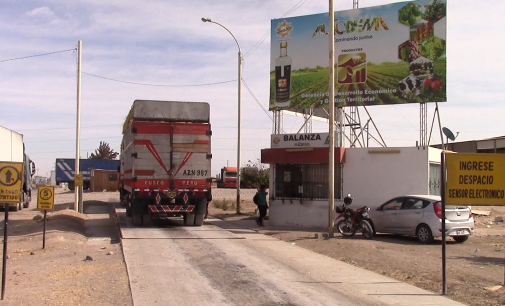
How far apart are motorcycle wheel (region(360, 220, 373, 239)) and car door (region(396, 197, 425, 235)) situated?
0.84 m

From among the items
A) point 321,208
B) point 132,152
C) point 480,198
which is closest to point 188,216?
point 132,152

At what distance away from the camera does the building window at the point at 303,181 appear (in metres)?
20.8

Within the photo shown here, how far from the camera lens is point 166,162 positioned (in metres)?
18.6

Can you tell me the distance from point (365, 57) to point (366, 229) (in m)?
8.85

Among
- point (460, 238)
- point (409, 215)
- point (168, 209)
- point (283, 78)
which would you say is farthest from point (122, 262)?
point (283, 78)

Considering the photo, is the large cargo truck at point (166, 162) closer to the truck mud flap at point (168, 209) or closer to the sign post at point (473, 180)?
the truck mud flap at point (168, 209)

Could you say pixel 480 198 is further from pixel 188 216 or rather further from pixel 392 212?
pixel 188 216

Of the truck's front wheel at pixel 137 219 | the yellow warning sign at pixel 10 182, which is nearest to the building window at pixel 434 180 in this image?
the truck's front wheel at pixel 137 219

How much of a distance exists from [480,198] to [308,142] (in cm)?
1184

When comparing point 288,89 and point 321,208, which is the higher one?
point 288,89

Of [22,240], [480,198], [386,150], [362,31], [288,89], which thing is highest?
[362,31]

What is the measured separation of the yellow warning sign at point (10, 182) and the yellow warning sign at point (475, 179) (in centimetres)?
708

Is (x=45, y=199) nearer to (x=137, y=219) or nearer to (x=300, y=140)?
(x=137, y=219)

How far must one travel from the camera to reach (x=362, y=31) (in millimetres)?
22609
